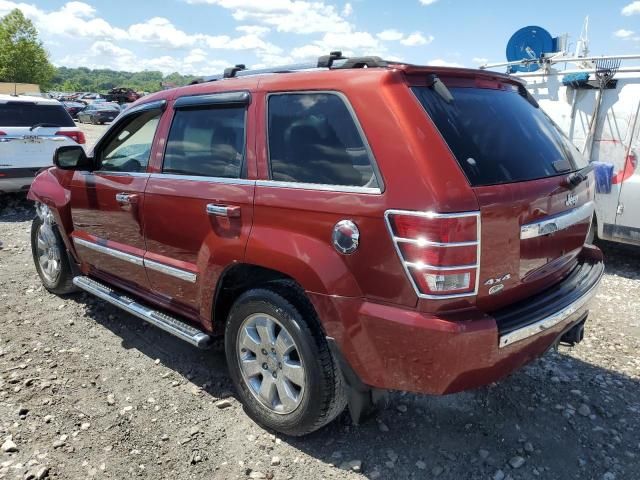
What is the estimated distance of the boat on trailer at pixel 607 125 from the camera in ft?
18.7

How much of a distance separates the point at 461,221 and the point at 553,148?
109 centimetres

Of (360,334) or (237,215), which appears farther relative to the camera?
(237,215)

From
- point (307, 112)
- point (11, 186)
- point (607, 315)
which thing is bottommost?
point (607, 315)

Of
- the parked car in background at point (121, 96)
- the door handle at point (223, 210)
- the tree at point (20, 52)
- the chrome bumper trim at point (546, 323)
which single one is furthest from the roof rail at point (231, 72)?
the tree at point (20, 52)

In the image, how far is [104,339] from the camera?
4160 mm

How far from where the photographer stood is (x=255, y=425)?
10.0 feet

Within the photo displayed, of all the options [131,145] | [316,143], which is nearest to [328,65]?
[316,143]

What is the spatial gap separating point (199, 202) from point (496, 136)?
5.46ft

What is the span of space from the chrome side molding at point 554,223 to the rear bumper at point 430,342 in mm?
349

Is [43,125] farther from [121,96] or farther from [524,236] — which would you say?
[121,96]

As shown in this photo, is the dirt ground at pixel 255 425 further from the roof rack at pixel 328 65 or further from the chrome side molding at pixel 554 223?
the roof rack at pixel 328 65

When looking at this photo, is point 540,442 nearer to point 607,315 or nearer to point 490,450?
point 490,450

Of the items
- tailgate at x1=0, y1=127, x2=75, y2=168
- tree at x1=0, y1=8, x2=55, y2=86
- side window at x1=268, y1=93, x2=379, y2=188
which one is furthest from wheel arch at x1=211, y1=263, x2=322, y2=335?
tree at x1=0, y1=8, x2=55, y2=86

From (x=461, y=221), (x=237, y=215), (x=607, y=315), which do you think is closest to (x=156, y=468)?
(x=237, y=215)
